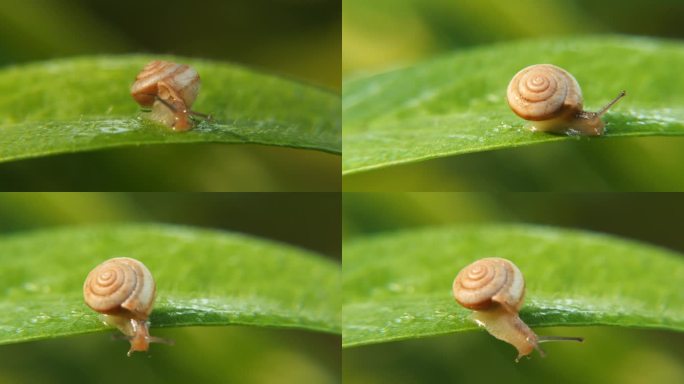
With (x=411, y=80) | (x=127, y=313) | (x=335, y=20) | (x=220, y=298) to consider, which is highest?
(x=335, y=20)

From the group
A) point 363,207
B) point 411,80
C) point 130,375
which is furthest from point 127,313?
point 363,207

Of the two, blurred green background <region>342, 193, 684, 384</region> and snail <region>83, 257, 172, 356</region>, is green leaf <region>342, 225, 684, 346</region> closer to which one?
blurred green background <region>342, 193, 684, 384</region>

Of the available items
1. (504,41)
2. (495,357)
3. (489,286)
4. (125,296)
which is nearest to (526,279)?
(489,286)

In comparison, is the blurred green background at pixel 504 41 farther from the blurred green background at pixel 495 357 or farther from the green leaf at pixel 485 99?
the green leaf at pixel 485 99

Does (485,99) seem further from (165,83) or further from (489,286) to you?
(165,83)

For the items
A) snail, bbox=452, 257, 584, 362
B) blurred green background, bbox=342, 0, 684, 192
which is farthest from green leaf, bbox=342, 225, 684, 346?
Answer: blurred green background, bbox=342, 0, 684, 192

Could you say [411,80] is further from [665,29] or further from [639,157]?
[665,29]
